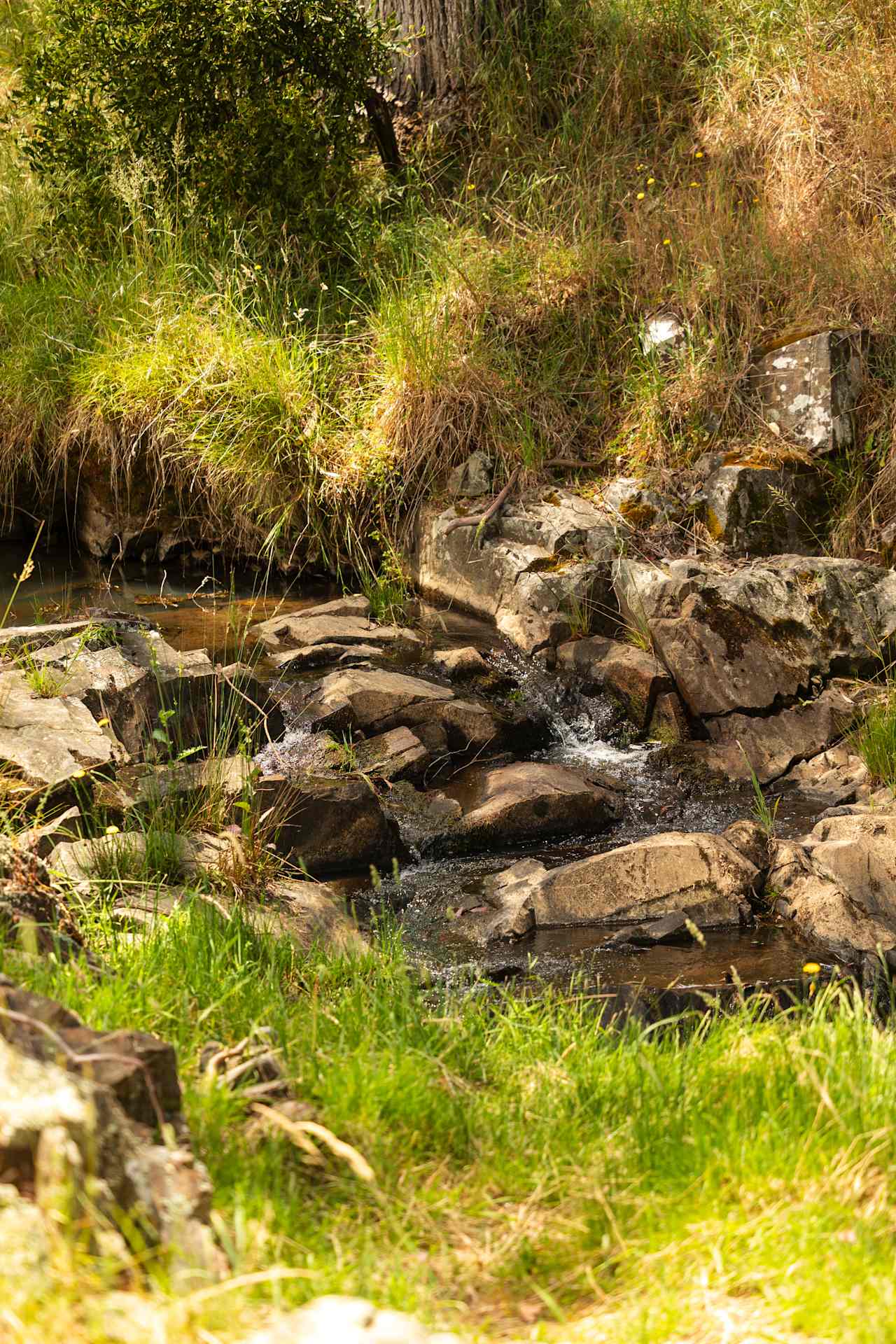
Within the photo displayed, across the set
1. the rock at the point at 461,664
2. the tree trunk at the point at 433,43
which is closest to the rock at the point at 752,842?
the rock at the point at 461,664

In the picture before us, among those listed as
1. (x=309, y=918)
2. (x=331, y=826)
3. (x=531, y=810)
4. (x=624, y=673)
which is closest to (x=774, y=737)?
(x=624, y=673)

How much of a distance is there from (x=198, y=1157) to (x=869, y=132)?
29.1ft

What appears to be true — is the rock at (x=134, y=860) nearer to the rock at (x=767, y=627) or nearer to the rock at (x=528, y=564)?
the rock at (x=767, y=627)

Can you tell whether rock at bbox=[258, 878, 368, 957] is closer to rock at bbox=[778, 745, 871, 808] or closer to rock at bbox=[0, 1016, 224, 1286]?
rock at bbox=[0, 1016, 224, 1286]

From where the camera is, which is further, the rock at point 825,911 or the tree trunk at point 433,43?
the tree trunk at point 433,43

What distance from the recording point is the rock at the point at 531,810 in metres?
5.37

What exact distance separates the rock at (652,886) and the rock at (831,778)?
1019mm

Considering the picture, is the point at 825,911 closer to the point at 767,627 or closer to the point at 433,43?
the point at 767,627

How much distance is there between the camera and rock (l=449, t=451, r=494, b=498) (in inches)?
319

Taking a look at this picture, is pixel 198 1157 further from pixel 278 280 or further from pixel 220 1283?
pixel 278 280

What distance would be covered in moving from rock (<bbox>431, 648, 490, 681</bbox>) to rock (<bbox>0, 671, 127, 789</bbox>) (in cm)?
222

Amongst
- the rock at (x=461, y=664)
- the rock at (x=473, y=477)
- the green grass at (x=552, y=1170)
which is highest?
the rock at (x=473, y=477)

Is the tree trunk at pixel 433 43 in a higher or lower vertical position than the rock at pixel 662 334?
higher

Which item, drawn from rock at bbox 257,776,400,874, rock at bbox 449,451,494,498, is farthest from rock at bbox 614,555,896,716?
rock at bbox 257,776,400,874
